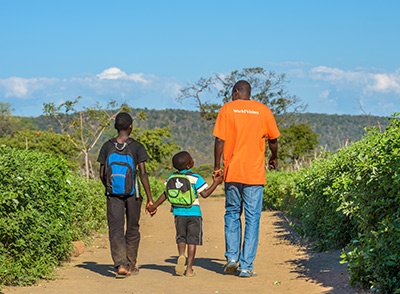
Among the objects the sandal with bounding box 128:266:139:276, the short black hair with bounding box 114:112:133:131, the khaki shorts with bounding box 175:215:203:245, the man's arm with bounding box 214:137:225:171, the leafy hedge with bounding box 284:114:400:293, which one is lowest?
the sandal with bounding box 128:266:139:276

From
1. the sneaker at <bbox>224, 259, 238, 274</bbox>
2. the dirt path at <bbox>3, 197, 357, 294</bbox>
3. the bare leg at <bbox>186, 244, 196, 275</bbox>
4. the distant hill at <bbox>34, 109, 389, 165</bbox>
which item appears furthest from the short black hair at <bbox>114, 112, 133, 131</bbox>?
the distant hill at <bbox>34, 109, 389, 165</bbox>

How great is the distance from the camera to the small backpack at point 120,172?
8.41m

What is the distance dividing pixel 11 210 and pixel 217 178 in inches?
92.8

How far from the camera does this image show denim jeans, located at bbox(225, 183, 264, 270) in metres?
8.38

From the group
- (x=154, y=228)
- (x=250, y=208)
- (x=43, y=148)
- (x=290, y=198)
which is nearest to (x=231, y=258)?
(x=250, y=208)

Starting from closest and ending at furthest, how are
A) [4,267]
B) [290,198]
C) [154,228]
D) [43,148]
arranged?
[4,267]
[154,228]
[290,198]
[43,148]

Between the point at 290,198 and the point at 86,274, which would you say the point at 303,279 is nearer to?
the point at 86,274

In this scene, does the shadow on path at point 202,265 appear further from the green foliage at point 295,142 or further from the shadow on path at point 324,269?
the green foliage at point 295,142

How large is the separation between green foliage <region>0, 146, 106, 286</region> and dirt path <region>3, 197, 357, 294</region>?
0.21m

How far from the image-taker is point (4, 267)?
24.1 ft

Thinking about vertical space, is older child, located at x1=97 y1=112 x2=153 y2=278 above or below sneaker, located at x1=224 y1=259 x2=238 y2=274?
above

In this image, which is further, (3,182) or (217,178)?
(217,178)

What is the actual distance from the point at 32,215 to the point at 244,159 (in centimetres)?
247

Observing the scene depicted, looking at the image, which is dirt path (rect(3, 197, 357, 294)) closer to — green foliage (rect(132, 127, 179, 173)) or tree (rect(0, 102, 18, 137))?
green foliage (rect(132, 127, 179, 173))
